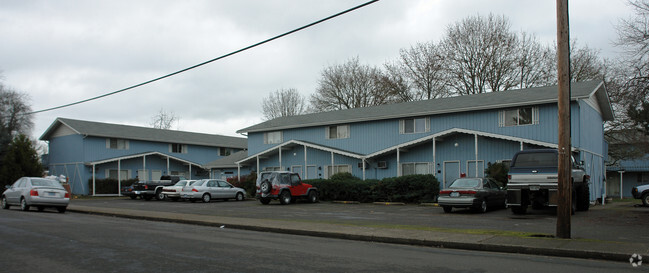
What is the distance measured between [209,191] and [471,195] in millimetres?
16908

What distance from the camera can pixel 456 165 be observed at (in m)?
27.6

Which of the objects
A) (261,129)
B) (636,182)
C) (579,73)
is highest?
(579,73)

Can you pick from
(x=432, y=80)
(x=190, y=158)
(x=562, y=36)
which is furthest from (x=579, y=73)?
(x=190, y=158)

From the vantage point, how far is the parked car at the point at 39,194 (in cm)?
2080

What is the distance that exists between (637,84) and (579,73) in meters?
20.8

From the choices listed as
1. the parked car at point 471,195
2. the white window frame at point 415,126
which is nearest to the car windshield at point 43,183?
the parked car at point 471,195

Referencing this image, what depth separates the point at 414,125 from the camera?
30.2 m

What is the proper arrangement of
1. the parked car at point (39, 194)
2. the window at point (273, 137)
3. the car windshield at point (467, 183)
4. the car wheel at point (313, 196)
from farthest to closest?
the window at point (273, 137) < the car wheel at point (313, 196) < the parked car at point (39, 194) < the car windshield at point (467, 183)

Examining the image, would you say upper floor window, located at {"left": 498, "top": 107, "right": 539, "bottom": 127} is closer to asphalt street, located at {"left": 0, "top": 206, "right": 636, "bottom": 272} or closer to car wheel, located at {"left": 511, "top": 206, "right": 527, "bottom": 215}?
car wheel, located at {"left": 511, "top": 206, "right": 527, "bottom": 215}

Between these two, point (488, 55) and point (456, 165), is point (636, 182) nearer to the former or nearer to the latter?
point (488, 55)

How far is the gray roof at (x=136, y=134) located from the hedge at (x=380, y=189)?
2204 centimetres

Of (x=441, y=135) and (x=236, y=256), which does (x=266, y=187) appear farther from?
(x=236, y=256)

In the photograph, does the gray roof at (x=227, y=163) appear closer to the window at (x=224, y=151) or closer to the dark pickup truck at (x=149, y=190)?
the dark pickup truck at (x=149, y=190)

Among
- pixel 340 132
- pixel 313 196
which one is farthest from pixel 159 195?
pixel 340 132
